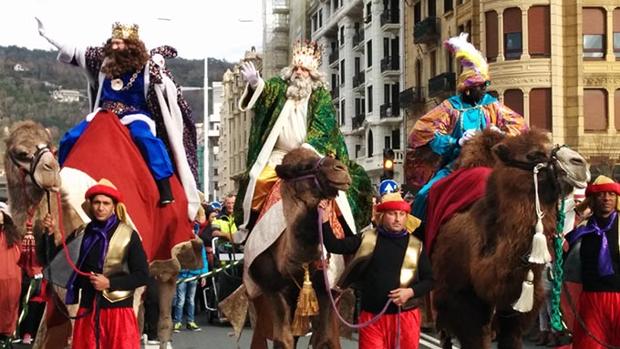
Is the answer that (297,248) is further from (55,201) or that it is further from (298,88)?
(298,88)

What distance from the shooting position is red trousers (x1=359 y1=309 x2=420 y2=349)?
8.03 m

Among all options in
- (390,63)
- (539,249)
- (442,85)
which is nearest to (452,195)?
(539,249)

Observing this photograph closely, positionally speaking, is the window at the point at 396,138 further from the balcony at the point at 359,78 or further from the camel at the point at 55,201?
the camel at the point at 55,201

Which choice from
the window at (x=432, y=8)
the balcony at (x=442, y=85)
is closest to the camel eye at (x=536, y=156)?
the balcony at (x=442, y=85)

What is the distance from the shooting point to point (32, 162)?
8188 mm

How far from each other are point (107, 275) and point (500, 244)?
2.90 metres

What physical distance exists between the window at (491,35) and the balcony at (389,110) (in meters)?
16.1

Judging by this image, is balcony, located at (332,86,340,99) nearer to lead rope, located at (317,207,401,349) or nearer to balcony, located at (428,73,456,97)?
balcony, located at (428,73,456,97)

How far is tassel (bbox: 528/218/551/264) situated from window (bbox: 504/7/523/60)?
34026mm

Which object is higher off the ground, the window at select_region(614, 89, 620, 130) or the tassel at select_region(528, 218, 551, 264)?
the window at select_region(614, 89, 620, 130)

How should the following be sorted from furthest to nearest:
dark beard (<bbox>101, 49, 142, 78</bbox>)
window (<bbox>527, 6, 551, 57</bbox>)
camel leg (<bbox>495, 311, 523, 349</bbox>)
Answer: window (<bbox>527, 6, 551, 57</bbox>) < dark beard (<bbox>101, 49, 142, 78</bbox>) < camel leg (<bbox>495, 311, 523, 349</bbox>)

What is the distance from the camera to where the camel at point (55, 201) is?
8.27 meters

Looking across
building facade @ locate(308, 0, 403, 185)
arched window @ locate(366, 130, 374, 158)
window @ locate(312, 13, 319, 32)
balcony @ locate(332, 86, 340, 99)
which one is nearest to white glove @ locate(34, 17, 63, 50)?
building facade @ locate(308, 0, 403, 185)

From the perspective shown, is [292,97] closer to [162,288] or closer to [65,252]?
[162,288]
